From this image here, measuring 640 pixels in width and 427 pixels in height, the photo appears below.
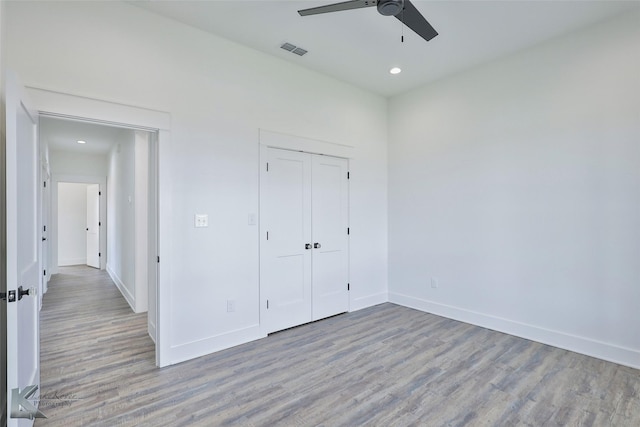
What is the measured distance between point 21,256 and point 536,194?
14.2ft

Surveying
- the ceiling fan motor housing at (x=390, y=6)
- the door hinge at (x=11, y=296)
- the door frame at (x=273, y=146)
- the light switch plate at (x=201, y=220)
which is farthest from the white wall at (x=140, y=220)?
the ceiling fan motor housing at (x=390, y=6)

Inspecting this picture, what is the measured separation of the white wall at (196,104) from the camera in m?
2.37

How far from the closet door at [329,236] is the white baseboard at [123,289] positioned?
8.82ft

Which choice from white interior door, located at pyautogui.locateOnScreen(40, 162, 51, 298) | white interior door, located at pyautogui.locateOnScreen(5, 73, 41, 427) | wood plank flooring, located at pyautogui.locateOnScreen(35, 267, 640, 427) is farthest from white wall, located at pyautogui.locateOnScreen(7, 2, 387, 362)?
white interior door, located at pyautogui.locateOnScreen(40, 162, 51, 298)

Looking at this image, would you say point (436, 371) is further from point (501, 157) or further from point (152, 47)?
point (152, 47)

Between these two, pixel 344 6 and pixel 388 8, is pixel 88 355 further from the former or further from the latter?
pixel 388 8

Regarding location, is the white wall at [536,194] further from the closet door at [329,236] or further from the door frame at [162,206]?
the door frame at [162,206]

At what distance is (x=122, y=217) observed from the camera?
570 centimetres

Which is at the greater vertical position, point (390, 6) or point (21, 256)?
point (390, 6)

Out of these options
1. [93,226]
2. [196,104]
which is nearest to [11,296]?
[196,104]

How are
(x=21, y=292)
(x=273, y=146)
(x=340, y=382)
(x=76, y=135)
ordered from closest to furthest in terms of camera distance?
(x=21, y=292) < (x=340, y=382) < (x=273, y=146) < (x=76, y=135)

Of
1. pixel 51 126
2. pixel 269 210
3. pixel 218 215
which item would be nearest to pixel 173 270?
pixel 218 215

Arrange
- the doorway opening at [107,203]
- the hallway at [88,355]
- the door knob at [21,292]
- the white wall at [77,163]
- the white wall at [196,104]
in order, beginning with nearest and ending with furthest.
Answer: the door knob at [21,292], the hallway at [88,355], the white wall at [196,104], the doorway opening at [107,203], the white wall at [77,163]

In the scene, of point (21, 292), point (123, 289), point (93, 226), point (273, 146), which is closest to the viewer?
point (21, 292)
